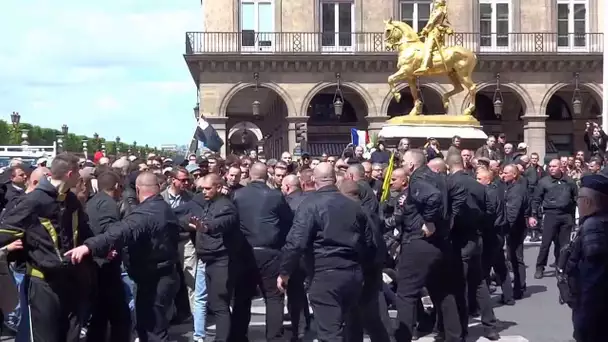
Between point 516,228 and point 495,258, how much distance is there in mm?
1576

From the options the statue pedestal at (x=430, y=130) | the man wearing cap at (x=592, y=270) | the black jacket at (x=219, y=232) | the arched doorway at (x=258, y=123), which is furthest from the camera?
the arched doorway at (x=258, y=123)

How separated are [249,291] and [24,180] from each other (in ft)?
11.3

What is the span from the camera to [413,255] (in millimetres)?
9664

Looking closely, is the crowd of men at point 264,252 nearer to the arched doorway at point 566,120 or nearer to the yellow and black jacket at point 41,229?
the yellow and black jacket at point 41,229

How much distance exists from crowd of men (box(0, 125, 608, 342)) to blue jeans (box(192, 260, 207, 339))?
0.01m

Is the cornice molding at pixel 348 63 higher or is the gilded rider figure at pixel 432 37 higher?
the cornice molding at pixel 348 63

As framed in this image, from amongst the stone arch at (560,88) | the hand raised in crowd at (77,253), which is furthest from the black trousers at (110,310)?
the stone arch at (560,88)

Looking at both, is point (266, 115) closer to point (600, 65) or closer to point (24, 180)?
point (600, 65)

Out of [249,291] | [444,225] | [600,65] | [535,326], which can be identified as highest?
[600,65]

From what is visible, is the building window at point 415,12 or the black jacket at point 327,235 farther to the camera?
the building window at point 415,12

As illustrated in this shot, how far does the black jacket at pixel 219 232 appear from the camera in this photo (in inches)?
370

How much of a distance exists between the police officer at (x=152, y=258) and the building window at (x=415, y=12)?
3197 cm

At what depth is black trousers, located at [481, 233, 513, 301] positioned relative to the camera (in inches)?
485

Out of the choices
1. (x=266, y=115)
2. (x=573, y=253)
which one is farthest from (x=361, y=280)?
(x=266, y=115)
